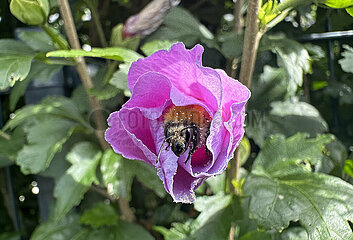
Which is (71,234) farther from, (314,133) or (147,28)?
(314,133)

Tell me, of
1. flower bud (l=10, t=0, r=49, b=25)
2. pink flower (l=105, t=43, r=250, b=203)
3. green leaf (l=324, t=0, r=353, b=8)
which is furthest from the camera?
flower bud (l=10, t=0, r=49, b=25)

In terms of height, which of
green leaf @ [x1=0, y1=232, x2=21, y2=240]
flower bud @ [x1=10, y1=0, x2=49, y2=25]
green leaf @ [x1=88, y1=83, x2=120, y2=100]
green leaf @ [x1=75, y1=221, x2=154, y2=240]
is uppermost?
flower bud @ [x1=10, y1=0, x2=49, y2=25]

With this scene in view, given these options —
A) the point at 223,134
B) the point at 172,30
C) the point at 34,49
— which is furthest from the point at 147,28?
the point at 223,134

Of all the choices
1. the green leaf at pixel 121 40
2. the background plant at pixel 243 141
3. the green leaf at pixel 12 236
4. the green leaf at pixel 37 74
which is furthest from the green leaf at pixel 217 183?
the green leaf at pixel 12 236

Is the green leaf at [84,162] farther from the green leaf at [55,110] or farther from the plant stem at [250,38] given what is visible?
the plant stem at [250,38]

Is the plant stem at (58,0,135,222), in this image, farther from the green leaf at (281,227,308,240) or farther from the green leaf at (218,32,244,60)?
the green leaf at (281,227,308,240)

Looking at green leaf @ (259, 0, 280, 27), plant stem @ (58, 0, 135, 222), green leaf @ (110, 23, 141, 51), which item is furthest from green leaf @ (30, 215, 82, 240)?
green leaf @ (259, 0, 280, 27)

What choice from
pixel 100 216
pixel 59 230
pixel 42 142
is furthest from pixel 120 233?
pixel 42 142

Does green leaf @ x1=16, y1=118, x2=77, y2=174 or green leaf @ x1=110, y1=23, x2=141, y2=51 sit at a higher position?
green leaf @ x1=110, y1=23, x2=141, y2=51
